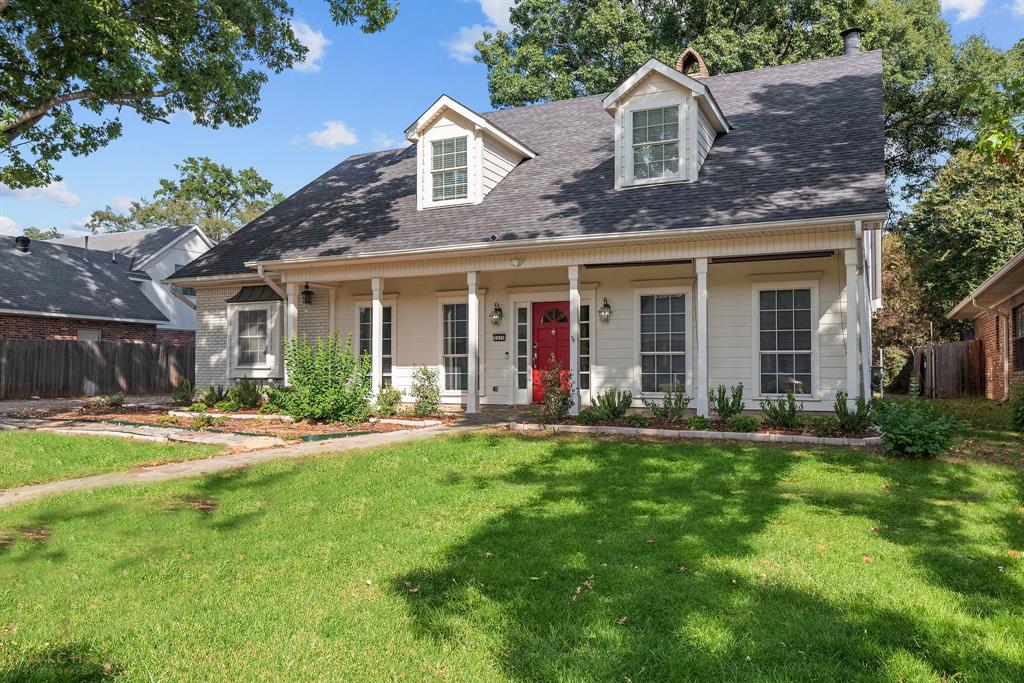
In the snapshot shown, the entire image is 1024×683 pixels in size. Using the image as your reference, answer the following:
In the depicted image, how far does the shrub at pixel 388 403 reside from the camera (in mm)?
13219

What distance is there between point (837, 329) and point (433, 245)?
24.2ft

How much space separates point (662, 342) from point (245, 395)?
9002mm

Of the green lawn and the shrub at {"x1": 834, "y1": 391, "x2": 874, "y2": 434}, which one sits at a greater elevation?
the shrub at {"x1": 834, "y1": 391, "x2": 874, "y2": 434}

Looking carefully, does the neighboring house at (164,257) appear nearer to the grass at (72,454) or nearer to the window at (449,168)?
the window at (449,168)

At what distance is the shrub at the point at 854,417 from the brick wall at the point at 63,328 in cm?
2463

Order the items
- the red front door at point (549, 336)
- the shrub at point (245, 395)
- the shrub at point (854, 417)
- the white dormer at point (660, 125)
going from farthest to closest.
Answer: the shrub at point (245, 395) < the red front door at point (549, 336) < the white dormer at point (660, 125) < the shrub at point (854, 417)

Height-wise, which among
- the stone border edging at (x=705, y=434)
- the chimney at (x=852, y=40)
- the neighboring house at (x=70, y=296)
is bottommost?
the stone border edging at (x=705, y=434)

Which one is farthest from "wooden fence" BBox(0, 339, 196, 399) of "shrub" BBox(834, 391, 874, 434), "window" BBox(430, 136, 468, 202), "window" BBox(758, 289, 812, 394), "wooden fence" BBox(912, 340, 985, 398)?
"wooden fence" BBox(912, 340, 985, 398)

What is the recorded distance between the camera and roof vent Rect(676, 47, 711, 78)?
652 inches

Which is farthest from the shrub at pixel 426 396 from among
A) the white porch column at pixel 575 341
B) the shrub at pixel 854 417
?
the shrub at pixel 854 417

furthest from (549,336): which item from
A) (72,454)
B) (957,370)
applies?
(957,370)

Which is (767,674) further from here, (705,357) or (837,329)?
(837,329)

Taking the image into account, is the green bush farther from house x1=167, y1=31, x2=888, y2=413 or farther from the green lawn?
house x1=167, y1=31, x2=888, y2=413

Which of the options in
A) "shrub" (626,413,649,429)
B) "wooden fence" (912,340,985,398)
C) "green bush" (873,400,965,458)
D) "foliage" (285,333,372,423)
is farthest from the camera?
"wooden fence" (912,340,985,398)
